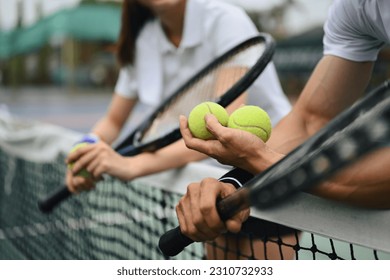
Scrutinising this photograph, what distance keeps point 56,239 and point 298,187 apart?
1.52 metres

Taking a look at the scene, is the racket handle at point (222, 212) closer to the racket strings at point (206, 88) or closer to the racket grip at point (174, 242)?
the racket grip at point (174, 242)

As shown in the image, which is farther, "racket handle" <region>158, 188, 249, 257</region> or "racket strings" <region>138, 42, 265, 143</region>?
"racket strings" <region>138, 42, 265, 143</region>

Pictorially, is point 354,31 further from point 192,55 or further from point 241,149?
point 192,55

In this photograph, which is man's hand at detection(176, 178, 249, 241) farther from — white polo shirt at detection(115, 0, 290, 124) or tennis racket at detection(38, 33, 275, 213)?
white polo shirt at detection(115, 0, 290, 124)

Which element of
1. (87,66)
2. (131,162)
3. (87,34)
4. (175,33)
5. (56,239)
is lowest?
(131,162)

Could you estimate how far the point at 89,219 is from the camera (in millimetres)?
1912

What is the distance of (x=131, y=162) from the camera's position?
106 cm

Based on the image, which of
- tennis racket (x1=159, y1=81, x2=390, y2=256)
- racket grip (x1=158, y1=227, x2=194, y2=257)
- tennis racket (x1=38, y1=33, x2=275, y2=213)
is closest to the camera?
tennis racket (x1=159, y1=81, x2=390, y2=256)

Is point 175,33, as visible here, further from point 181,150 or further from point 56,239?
point 56,239

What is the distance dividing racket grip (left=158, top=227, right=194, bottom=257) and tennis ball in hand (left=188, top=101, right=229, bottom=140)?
118mm

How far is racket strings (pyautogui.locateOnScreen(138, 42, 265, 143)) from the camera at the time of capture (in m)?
1.09

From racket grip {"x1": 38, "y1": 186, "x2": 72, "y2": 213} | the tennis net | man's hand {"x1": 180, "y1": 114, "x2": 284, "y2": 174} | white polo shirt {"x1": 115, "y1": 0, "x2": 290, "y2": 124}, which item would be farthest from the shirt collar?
man's hand {"x1": 180, "y1": 114, "x2": 284, "y2": 174}
